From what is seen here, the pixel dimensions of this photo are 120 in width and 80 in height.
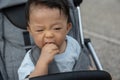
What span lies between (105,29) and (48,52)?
11.1 feet

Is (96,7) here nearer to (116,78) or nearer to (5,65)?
(116,78)

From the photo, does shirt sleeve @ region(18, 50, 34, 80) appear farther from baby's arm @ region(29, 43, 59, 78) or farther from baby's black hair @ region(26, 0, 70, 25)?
baby's black hair @ region(26, 0, 70, 25)

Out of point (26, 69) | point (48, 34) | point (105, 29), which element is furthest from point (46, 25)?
point (105, 29)

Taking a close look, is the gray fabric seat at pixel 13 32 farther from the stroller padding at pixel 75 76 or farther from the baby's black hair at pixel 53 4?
the stroller padding at pixel 75 76

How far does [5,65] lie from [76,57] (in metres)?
0.54

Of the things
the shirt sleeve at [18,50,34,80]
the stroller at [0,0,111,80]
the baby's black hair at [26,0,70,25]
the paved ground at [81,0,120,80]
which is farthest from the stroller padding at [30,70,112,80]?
the paved ground at [81,0,120,80]

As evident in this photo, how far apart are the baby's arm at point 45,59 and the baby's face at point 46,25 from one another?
36 millimetres

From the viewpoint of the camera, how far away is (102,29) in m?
5.58

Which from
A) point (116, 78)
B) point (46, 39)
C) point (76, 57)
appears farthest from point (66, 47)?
point (116, 78)

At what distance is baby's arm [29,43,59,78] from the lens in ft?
7.50

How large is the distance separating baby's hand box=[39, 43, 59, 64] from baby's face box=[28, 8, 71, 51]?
0.03 metres

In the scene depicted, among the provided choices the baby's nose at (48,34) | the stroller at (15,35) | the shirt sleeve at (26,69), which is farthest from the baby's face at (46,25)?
the stroller at (15,35)

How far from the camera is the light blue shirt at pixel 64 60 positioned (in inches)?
96.2

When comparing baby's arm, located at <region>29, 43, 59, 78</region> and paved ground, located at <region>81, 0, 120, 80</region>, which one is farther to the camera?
paved ground, located at <region>81, 0, 120, 80</region>
